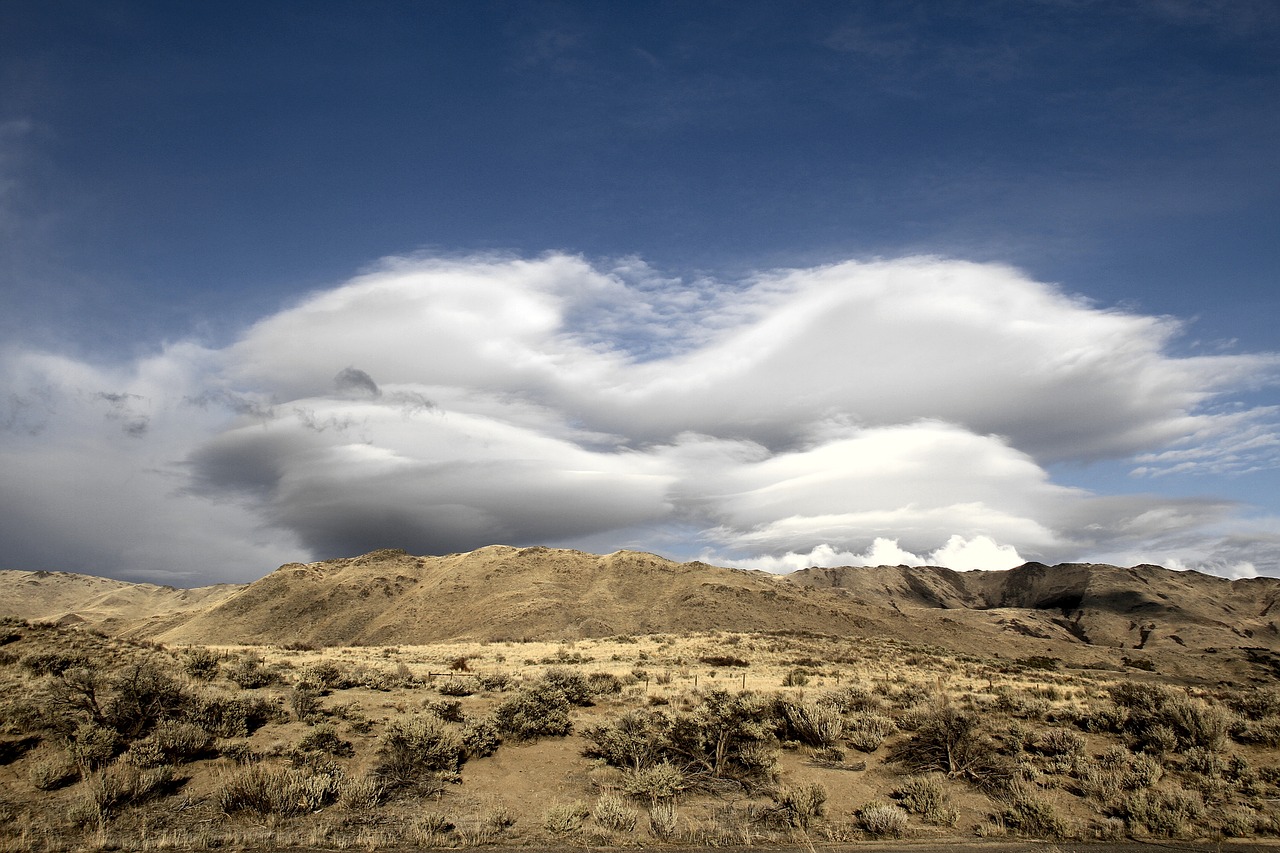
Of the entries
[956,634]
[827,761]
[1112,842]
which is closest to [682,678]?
[827,761]

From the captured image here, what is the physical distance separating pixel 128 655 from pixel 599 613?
219ft

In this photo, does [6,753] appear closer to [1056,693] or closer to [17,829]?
[17,829]

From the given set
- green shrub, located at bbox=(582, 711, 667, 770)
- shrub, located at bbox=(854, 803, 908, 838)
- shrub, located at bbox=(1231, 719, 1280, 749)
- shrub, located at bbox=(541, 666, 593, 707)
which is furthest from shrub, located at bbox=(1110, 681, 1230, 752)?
shrub, located at bbox=(541, 666, 593, 707)

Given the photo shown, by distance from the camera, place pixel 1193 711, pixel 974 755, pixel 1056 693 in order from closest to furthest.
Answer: pixel 974 755 → pixel 1193 711 → pixel 1056 693

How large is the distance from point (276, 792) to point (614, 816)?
21.4 feet

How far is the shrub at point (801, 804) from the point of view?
511 inches

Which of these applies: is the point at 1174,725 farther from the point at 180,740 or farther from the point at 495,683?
the point at 180,740

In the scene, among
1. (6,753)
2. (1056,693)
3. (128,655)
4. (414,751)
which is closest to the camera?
(6,753)

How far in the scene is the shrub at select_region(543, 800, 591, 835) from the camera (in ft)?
40.8


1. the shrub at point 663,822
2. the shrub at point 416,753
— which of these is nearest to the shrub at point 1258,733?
the shrub at point 663,822

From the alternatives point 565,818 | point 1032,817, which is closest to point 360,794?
point 565,818

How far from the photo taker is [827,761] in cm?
1639

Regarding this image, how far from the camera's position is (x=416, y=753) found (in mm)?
14852

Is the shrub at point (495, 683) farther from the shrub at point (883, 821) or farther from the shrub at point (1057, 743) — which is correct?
the shrub at point (1057, 743)
